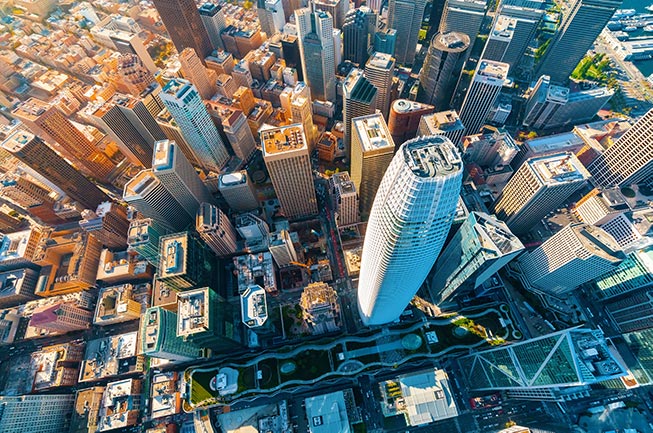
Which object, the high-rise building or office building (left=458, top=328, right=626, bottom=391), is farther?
office building (left=458, top=328, right=626, bottom=391)

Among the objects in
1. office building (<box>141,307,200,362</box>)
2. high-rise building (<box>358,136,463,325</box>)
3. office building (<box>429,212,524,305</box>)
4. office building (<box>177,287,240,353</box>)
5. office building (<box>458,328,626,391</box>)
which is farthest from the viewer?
office building (<box>177,287,240,353</box>)

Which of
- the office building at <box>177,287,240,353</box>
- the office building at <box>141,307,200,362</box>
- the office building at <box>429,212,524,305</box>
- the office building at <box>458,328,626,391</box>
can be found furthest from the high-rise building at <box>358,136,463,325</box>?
the office building at <box>141,307,200,362</box>

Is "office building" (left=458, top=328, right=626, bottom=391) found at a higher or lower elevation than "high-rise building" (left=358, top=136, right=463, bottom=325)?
lower

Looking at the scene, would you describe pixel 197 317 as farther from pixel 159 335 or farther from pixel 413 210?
pixel 413 210

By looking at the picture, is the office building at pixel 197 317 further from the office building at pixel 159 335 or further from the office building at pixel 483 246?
the office building at pixel 483 246

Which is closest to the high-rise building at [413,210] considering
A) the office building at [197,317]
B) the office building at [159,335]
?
the office building at [197,317]

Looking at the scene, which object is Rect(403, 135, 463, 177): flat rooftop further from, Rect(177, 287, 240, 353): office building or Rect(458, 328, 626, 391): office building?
Rect(177, 287, 240, 353): office building

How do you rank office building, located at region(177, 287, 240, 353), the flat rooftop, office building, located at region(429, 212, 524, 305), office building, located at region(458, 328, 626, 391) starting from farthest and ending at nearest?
office building, located at region(177, 287, 240, 353) < office building, located at region(429, 212, 524, 305) < office building, located at region(458, 328, 626, 391) < the flat rooftop

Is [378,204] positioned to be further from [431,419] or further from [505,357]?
[431,419]
